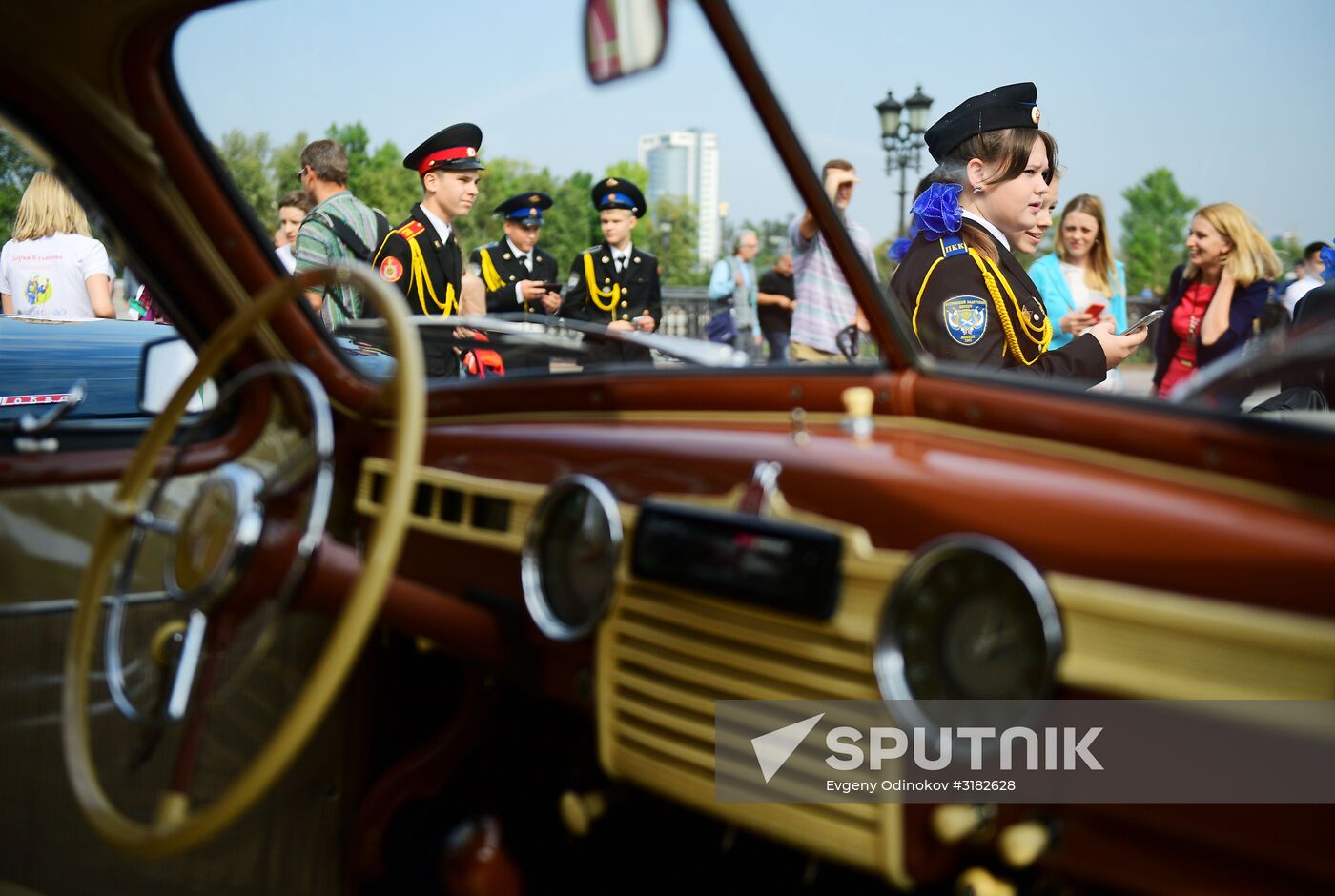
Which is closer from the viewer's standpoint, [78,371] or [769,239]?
[769,239]

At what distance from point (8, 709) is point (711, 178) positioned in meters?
1.41

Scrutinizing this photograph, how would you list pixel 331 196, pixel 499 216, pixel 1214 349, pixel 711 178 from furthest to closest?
pixel 331 196 → pixel 499 216 → pixel 711 178 → pixel 1214 349

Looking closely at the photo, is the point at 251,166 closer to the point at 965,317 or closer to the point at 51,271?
the point at 965,317

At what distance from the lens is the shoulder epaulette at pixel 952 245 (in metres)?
2.39

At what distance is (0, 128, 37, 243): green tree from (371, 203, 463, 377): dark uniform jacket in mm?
738

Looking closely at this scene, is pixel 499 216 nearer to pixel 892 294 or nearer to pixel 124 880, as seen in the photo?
pixel 892 294

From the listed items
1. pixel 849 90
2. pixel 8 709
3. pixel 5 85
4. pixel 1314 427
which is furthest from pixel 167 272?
pixel 1314 427

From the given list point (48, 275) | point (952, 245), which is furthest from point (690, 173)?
point (48, 275)

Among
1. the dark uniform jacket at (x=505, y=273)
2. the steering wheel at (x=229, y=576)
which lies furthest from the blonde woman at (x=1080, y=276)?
the steering wheel at (x=229, y=576)

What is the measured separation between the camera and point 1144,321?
196 centimetres

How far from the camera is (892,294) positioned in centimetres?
176

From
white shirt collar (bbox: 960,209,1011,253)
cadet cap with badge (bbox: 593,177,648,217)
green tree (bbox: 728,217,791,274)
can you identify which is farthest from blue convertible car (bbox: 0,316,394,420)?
white shirt collar (bbox: 960,209,1011,253)

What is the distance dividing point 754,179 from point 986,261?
0.88 m

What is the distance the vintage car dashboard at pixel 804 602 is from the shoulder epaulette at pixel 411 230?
101 centimetres
